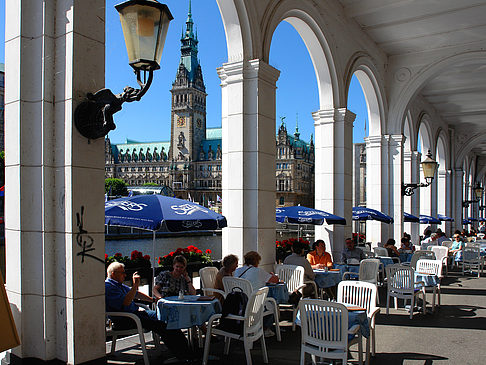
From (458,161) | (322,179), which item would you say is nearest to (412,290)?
(322,179)

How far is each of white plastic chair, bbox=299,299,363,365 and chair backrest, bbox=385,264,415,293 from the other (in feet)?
11.4

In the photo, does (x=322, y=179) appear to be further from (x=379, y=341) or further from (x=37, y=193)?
(x=37, y=193)

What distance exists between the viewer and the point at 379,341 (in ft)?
19.9

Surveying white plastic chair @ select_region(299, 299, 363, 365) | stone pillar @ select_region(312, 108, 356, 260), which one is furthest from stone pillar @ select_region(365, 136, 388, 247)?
white plastic chair @ select_region(299, 299, 363, 365)

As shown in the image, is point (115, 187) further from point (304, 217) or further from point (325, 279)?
point (325, 279)

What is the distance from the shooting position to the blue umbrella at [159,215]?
552 cm

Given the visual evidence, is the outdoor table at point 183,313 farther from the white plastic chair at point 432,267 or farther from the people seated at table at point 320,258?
the white plastic chair at point 432,267

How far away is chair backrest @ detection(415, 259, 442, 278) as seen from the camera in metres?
8.50

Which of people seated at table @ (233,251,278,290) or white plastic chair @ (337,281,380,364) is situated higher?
people seated at table @ (233,251,278,290)

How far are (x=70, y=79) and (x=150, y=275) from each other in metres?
4.19

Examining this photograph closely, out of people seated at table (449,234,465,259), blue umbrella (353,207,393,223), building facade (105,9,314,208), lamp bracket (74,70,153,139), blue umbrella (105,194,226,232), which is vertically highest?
building facade (105,9,314,208)

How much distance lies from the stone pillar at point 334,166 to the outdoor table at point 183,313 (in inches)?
241

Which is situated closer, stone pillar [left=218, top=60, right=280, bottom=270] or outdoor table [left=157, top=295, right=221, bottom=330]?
outdoor table [left=157, top=295, right=221, bottom=330]

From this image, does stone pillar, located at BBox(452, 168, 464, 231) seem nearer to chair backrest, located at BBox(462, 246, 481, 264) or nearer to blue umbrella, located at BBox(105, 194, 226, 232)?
chair backrest, located at BBox(462, 246, 481, 264)
